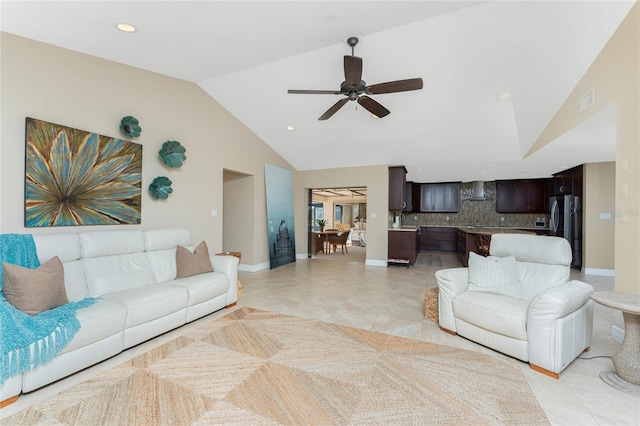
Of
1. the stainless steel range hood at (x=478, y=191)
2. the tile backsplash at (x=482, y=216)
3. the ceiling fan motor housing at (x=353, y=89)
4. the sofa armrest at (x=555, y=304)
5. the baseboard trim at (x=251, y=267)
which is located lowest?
the baseboard trim at (x=251, y=267)

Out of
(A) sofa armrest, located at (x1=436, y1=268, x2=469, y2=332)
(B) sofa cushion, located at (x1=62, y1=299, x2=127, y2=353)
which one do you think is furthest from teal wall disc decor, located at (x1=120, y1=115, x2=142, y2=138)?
(A) sofa armrest, located at (x1=436, y1=268, x2=469, y2=332)

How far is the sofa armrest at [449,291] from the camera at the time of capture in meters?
2.94

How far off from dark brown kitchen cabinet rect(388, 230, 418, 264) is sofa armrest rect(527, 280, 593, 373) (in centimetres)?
424

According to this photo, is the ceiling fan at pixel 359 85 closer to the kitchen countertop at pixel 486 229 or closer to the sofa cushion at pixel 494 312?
the sofa cushion at pixel 494 312

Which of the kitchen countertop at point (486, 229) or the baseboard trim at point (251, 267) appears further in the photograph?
the kitchen countertop at point (486, 229)

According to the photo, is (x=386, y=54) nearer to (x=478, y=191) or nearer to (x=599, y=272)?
(x=599, y=272)

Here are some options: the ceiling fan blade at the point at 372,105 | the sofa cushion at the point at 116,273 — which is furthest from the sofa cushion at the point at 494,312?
the sofa cushion at the point at 116,273

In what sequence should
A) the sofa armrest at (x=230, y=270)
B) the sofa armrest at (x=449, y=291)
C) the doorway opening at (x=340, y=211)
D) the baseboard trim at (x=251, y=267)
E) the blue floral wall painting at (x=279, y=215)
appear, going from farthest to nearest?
1. the doorway opening at (x=340, y=211)
2. the blue floral wall painting at (x=279, y=215)
3. the baseboard trim at (x=251, y=267)
4. the sofa armrest at (x=230, y=270)
5. the sofa armrest at (x=449, y=291)

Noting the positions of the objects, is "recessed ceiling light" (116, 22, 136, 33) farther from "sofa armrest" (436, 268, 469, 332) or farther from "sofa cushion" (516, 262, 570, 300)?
"sofa cushion" (516, 262, 570, 300)

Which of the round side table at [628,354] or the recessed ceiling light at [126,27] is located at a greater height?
the recessed ceiling light at [126,27]

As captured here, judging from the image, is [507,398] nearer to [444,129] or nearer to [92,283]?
[92,283]

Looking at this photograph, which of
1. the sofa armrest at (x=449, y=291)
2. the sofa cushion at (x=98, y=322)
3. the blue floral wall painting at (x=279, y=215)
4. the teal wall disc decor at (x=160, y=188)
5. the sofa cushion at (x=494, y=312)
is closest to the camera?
the sofa cushion at (x=98, y=322)

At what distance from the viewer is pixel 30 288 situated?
2184mm

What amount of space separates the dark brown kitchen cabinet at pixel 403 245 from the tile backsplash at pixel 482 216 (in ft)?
10.8
